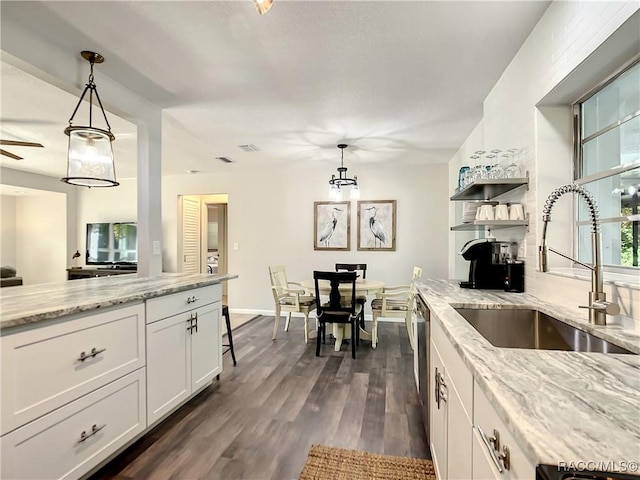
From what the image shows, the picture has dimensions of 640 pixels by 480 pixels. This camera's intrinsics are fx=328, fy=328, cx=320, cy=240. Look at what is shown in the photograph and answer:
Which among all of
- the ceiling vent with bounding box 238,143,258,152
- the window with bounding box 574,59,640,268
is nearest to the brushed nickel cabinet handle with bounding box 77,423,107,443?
the window with bounding box 574,59,640,268

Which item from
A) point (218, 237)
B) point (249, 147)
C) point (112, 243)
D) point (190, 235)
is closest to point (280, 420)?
point (249, 147)

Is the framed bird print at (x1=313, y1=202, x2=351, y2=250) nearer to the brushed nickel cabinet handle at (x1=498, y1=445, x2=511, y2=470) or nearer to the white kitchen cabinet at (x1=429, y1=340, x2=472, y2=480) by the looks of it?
the white kitchen cabinet at (x1=429, y1=340, x2=472, y2=480)

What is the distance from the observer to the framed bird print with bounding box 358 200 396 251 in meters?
5.10

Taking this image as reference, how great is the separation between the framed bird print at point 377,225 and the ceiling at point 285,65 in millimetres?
1350

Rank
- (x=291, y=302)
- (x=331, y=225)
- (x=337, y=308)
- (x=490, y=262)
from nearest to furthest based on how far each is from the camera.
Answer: (x=490, y=262) → (x=337, y=308) → (x=291, y=302) → (x=331, y=225)

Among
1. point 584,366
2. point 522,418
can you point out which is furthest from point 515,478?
point 584,366

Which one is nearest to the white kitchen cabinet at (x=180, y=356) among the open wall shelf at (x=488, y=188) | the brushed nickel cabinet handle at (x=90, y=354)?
the brushed nickel cabinet handle at (x=90, y=354)

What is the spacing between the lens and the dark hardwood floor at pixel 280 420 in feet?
5.80

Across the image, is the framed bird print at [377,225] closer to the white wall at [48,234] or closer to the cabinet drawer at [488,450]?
the cabinet drawer at [488,450]

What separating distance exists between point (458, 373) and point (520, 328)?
2.30 feet

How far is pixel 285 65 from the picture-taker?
7.47ft

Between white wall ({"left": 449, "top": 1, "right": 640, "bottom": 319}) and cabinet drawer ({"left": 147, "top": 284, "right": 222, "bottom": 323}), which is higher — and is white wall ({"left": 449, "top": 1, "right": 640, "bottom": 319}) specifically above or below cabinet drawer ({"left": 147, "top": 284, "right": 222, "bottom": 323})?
above

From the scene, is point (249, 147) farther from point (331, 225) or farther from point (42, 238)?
point (42, 238)

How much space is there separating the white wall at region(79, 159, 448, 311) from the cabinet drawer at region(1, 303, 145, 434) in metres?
3.66
